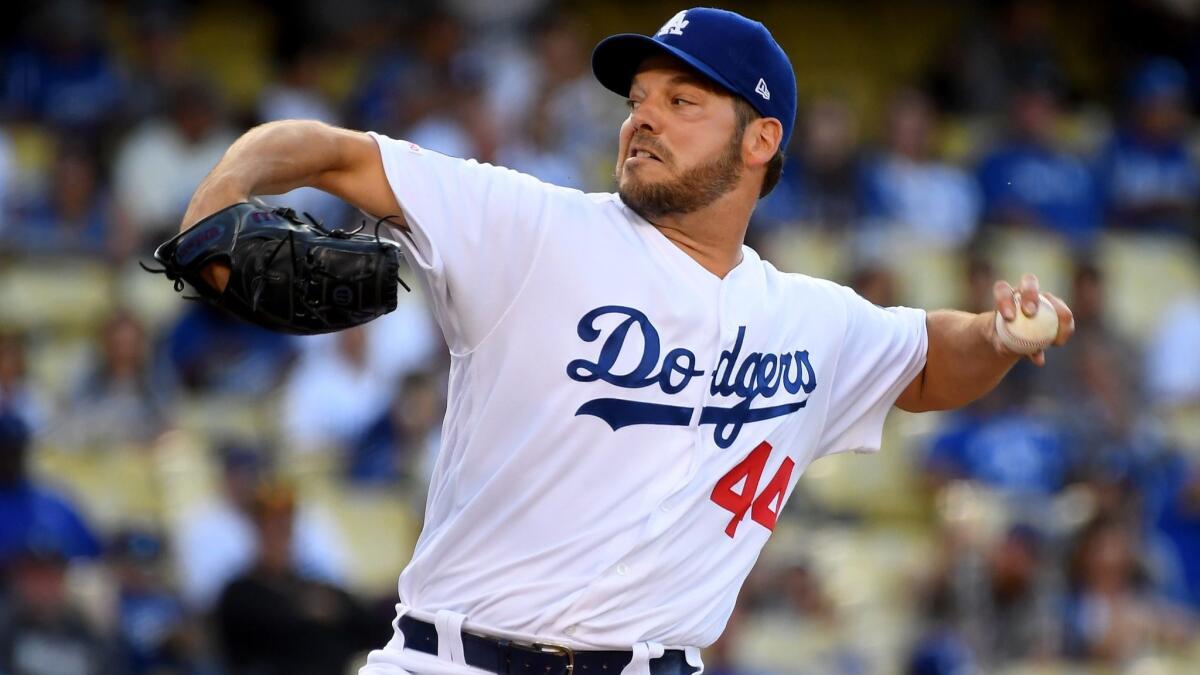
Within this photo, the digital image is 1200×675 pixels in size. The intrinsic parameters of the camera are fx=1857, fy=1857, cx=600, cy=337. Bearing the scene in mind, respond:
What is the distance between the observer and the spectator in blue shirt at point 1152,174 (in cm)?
1087

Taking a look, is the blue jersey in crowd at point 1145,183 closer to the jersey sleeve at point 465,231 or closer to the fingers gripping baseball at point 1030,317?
the fingers gripping baseball at point 1030,317

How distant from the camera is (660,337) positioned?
12.3 feet

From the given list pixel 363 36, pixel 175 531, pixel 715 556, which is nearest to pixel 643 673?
pixel 715 556

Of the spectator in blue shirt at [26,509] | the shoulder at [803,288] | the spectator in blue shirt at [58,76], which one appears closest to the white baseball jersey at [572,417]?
the shoulder at [803,288]

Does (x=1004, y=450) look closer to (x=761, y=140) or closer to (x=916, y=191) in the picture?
(x=916, y=191)

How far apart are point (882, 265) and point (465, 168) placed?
5.85 metres

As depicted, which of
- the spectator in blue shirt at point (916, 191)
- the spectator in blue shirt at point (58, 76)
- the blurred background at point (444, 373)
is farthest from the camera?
the spectator in blue shirt at point (916, 191)

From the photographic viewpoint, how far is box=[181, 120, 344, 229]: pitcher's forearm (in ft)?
10.8

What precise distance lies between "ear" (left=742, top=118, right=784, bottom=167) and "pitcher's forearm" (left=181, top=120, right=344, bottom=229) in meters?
1.00

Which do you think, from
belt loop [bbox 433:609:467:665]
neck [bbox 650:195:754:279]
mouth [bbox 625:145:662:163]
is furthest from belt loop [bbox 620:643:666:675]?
mouth [bbox 625:145:662:163]

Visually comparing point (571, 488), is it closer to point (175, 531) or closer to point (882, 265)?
Answer: point (175, 531)

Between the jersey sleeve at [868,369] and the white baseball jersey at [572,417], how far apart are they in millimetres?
403

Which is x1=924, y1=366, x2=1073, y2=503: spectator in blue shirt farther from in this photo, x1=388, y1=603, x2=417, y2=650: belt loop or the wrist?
the wrist

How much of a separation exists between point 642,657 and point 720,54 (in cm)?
125
